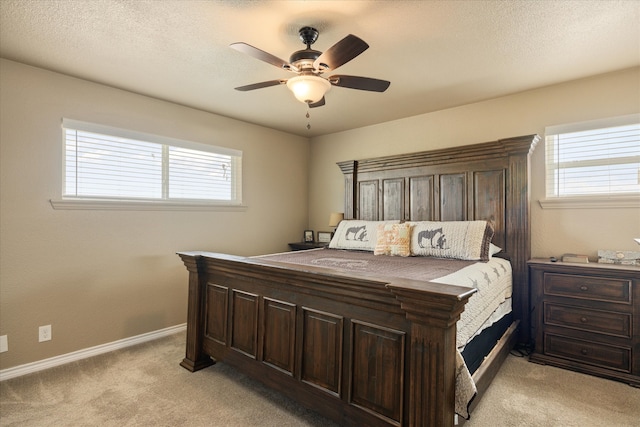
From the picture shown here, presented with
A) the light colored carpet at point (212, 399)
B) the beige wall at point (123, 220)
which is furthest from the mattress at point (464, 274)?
the beige wall at point (123, 220)

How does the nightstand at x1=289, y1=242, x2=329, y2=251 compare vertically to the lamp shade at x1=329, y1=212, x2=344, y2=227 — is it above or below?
below

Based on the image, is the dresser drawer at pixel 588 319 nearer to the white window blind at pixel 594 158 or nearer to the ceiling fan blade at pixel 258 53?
the white window blind at pixel 594 158

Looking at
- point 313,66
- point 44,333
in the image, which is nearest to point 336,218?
point 313,66

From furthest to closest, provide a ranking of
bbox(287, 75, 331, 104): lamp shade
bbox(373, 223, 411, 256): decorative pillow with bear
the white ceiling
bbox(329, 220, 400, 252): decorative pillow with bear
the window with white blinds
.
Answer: bbox(329, 220, 400, 252): decorative pillow with bear
bbox(373, 223, 411, 256): decorative pillow with bear
the window with white blinds
bbox(287, 75, 331, 104): lamp shade
the white ceiling

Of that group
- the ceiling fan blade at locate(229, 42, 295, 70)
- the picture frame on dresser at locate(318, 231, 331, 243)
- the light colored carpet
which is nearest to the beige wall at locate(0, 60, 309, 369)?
the light colored carpet

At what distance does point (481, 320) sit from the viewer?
1958 mm

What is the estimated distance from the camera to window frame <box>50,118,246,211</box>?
275 centimetres

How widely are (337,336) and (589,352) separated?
2178 millimetres

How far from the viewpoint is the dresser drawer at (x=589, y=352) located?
92.9 inches

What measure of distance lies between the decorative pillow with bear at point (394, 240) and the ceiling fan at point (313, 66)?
1518 millimetres

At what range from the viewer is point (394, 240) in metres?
3.19

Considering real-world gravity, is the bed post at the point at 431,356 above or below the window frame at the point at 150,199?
below

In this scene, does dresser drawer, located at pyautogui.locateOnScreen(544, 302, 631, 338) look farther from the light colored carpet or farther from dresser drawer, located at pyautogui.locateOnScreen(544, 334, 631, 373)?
the light colored carpet

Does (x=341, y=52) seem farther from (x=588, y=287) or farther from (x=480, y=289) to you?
(x=588, y=287)
